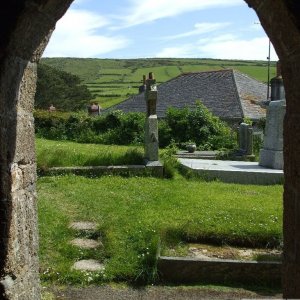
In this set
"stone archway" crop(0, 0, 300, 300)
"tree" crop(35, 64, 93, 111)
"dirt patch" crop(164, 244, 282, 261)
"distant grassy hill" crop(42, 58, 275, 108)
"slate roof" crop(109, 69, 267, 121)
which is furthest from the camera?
"distant grassy hill" crop(42, 58, 275, 108)

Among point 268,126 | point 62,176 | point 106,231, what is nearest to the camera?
point 106,231

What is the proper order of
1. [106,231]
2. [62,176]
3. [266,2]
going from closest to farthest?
[266,2], [106,231], [62,176]

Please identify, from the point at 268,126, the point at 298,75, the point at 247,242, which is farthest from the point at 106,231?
the point at 268,126

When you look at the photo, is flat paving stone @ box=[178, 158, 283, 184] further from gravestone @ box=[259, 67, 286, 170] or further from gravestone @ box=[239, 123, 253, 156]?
gravestone @ box=[239, 123, 253, 156]

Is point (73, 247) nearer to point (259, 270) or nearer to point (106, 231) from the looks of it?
point (106, 231)

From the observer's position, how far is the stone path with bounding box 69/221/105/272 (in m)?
5.55

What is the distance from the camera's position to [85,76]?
289 feet

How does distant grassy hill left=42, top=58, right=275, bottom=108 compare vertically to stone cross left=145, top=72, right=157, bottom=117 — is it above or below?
above

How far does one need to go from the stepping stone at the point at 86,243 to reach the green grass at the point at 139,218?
104 mm

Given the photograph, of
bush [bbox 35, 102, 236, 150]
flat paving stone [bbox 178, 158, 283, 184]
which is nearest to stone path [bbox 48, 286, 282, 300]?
flat paving stone [bbox 178, 158, 283, 184]

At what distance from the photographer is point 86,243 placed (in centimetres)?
621

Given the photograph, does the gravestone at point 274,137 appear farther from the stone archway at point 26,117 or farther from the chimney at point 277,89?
the stone archway at point 26,117

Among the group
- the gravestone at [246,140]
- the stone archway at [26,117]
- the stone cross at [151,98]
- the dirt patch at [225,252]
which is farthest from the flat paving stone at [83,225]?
the gravestone at [246,140]

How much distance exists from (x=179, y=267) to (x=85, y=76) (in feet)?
278
